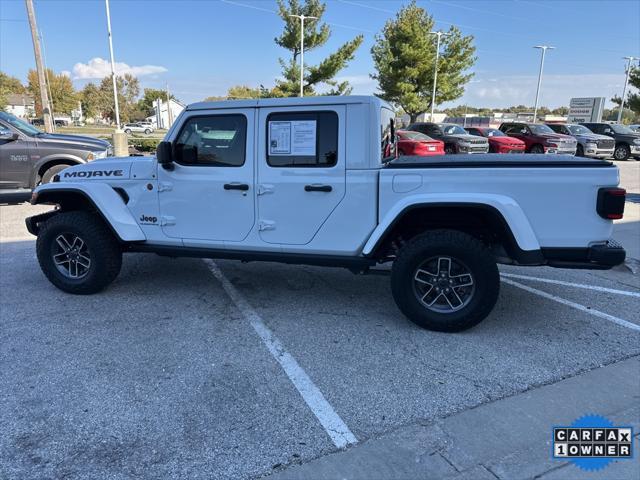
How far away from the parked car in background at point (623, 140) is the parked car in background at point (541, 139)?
14.1ft

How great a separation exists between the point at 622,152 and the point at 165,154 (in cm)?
2514

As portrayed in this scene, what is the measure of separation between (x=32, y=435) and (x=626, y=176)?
18397 millimetres

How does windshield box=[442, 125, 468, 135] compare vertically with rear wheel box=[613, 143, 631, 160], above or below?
above

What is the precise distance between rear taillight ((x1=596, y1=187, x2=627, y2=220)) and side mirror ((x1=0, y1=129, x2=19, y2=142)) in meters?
9.72

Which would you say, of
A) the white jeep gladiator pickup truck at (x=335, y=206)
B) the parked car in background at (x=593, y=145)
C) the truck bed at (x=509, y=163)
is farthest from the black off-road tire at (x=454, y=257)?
the parked car in background at (x=593, y=145)

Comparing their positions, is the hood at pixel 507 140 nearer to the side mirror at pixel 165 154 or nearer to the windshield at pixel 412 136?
the windshield at pixel 412 136

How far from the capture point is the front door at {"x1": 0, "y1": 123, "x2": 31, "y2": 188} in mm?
8914

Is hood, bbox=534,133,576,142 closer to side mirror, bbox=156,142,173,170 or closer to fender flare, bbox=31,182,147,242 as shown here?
side mirror, bbox=156,142,173,170

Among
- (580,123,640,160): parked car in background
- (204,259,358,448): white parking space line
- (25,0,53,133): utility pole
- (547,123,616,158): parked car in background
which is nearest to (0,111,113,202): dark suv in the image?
(204,259,358,448): white parking space line

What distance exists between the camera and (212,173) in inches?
166

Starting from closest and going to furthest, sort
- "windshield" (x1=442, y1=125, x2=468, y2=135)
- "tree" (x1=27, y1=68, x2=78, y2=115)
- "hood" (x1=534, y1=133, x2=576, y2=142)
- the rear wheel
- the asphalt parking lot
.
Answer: the asphalt parking lot, "hood" (x1=534, y1=133, x2=576, y2=142), "windshield" (x1=442, y1=125, x2=468, y2=135), the rear wheel, "tree" (x1=27, y1=68, x2=78, y2=115)

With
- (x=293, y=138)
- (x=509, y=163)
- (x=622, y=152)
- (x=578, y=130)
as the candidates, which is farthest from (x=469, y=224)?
(x=622, y=152)

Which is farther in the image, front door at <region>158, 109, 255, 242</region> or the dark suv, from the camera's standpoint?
the dark suv

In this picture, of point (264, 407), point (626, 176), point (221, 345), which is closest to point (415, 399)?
point (264, 407)
